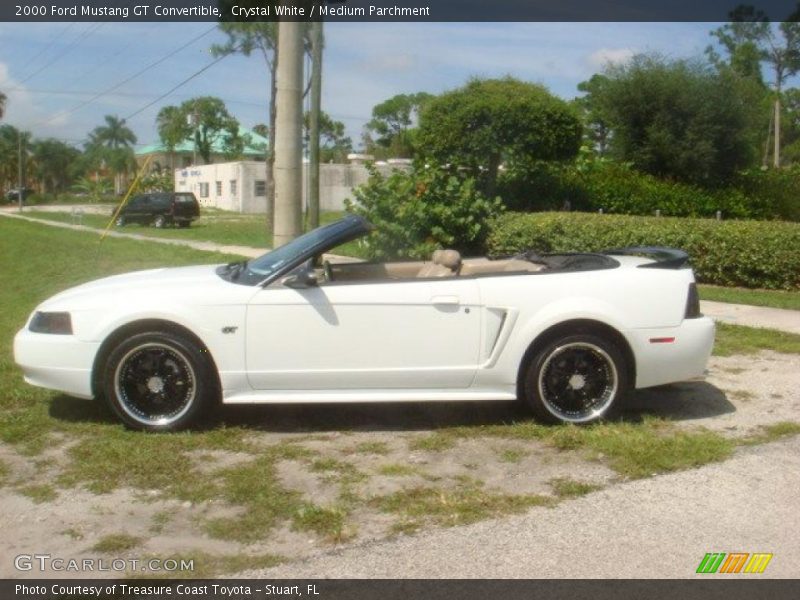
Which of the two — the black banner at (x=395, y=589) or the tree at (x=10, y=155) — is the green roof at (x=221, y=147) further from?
the black banner at (x=395, y=589)

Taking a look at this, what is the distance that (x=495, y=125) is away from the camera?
18562mm

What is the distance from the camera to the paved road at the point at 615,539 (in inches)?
158

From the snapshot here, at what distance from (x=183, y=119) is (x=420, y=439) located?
7550 cm

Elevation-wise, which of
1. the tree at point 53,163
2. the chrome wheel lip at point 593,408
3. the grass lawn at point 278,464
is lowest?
the grass lawn at point 278,464

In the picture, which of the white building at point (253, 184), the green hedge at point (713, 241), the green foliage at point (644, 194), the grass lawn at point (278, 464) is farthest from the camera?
the white building at point (253, 184)

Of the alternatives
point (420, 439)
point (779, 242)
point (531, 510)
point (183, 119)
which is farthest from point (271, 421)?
point (183, 119)

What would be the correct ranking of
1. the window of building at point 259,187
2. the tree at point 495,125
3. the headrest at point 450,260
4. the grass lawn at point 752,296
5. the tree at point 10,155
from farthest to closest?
1. the tree at point 10,155
2. the window of building at point 259,187
3. the tree at point 495,125
4. the grass lawn at point 752,296
5. the headrest at point 450,260

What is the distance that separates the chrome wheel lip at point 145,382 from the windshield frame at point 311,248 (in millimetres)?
614

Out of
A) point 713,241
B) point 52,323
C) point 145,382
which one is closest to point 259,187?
point 713,241

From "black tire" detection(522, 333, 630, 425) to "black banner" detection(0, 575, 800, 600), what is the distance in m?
2.20

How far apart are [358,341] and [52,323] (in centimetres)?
196

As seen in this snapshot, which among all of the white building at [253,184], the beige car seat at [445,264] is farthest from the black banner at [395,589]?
the white building at [253,184]

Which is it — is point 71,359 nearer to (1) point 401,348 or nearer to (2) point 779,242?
(1) point 401,348

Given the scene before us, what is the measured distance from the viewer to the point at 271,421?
20.8ft
